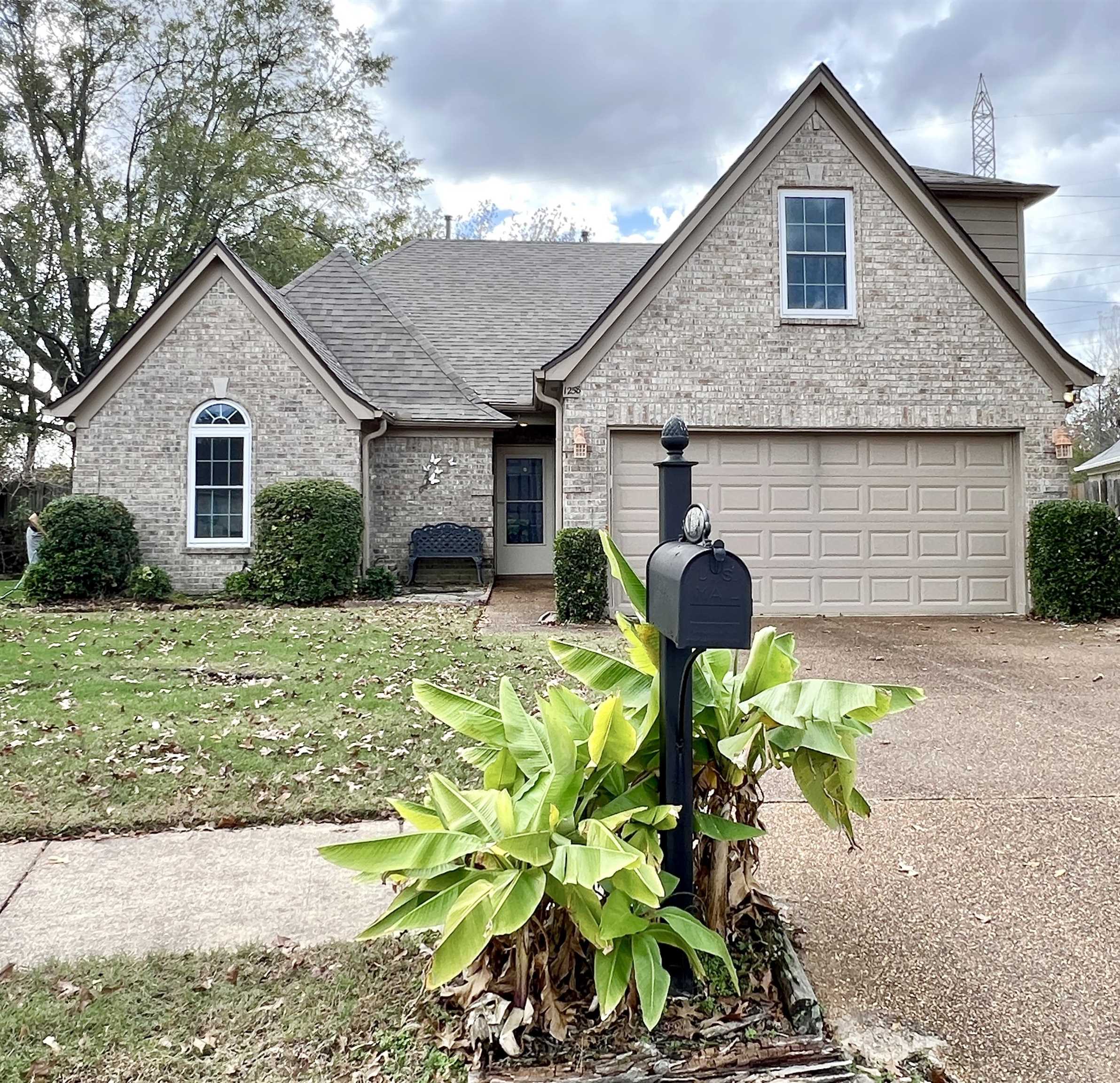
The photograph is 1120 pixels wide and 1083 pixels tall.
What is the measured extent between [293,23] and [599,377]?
23.4 metres

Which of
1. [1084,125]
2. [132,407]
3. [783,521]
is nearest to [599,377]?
[783,521]

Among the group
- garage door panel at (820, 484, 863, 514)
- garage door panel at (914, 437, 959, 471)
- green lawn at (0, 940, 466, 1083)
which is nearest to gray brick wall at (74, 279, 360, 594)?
garage door panel at (820, 484, 863, 514)

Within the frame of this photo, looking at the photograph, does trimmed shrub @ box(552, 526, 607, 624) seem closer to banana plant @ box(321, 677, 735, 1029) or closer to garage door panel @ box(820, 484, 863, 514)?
garage door panel @ box(820, 484, 863, 514)

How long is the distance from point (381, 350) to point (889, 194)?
8.53 m

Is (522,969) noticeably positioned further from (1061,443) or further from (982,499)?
(1061,443)

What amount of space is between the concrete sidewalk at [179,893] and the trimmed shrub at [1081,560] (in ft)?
32.5

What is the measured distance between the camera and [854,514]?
11273mm

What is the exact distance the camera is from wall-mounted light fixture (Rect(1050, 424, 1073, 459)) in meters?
11.1

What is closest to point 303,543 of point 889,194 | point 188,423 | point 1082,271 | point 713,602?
point 188,423

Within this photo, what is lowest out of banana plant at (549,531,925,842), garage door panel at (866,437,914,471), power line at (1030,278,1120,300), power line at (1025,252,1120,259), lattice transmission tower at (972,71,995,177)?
banana plant at (549,531,925,842)

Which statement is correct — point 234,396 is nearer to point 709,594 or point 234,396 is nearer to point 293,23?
point 709,594

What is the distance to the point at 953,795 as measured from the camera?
4.37 meters

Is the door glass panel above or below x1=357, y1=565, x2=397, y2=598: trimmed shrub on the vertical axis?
above

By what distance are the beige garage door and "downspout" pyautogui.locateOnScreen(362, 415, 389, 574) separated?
423 cm
